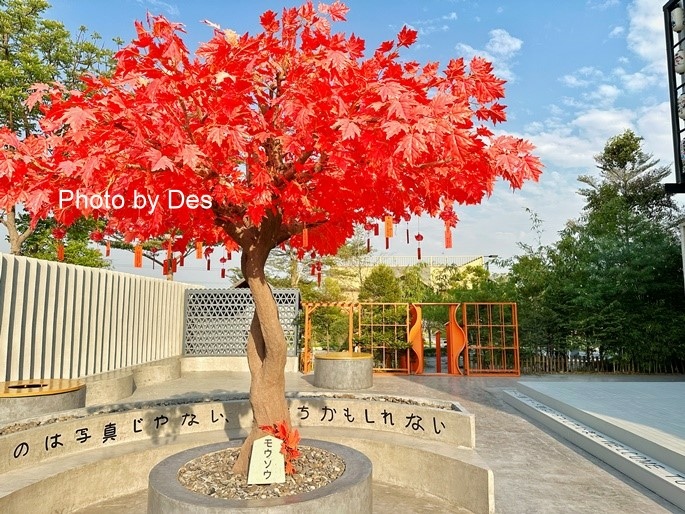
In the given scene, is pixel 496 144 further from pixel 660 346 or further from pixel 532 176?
pixel 660 346

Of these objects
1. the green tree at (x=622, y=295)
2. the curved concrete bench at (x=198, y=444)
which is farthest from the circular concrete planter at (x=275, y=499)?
the green tree at (x=622, y=295)

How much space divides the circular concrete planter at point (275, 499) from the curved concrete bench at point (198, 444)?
93 cm

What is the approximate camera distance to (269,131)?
108 inches

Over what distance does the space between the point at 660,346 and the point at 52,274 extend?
468 inches

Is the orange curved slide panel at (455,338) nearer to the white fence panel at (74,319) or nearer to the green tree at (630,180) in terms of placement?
the white fence panel at (74,319)

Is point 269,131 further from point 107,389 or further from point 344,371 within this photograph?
point 344,371

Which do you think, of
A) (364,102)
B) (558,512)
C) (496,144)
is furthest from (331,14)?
(558,512)

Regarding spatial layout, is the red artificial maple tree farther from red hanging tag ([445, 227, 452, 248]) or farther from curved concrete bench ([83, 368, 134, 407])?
curved concrete bench ([83, 368, 134, 407])

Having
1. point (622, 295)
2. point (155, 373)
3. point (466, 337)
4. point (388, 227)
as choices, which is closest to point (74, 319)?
point (155, 373)

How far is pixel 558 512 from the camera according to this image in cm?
330

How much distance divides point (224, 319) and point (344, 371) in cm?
436

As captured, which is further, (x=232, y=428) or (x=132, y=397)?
(x=132, y=397)

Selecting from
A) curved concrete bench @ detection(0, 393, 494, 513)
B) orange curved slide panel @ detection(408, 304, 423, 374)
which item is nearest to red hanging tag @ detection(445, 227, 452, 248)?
curved concrete bench @ detection(0, 393, 494, 513)

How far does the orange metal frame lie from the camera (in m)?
10.4
